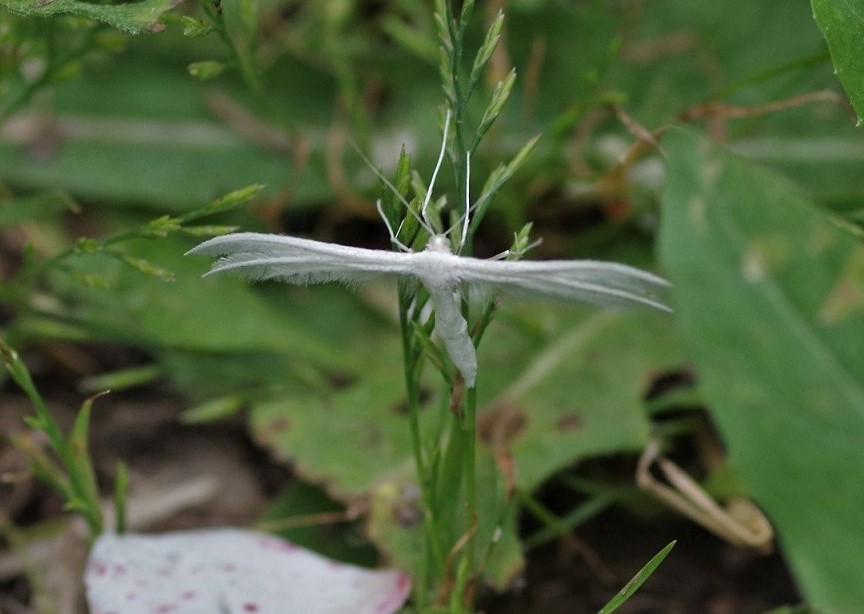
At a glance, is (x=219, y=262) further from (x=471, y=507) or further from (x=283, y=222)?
(x=283, y=222)

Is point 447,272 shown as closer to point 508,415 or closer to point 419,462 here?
point 419,462

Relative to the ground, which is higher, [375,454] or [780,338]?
[780,338]

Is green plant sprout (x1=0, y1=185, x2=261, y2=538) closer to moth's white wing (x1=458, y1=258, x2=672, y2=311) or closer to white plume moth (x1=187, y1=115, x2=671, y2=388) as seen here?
white plume moth (x1=187, y1=115, x2=671, y2=388)

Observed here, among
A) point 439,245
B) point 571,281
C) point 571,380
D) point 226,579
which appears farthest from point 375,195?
point 571,281

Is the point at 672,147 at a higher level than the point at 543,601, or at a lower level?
higher

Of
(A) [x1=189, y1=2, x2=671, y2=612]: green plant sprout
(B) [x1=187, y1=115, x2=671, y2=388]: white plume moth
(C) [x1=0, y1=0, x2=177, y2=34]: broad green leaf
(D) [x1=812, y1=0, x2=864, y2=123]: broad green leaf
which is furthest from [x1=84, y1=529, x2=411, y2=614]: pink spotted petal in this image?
(D) [x1=812, y1=0, x2=864, y2=123]: broad green leaf

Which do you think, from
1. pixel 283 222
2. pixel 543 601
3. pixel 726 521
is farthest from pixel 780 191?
pixel 283 222

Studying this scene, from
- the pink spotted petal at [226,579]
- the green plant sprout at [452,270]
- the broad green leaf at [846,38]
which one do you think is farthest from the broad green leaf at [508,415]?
the broad green leaf at [846,38]
